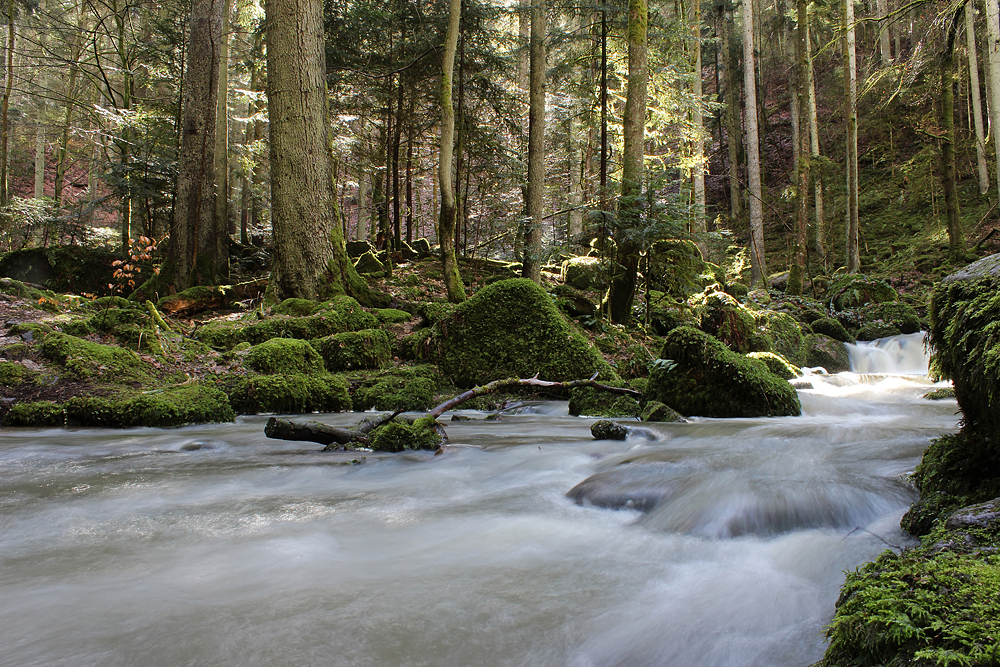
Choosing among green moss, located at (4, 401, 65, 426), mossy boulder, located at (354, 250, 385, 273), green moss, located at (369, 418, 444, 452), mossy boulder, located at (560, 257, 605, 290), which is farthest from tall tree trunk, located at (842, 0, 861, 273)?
green moss, located at (4, 401, 65, 426)

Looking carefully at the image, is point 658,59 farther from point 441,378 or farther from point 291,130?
point 441,378

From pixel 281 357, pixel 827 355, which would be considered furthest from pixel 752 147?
pixel 281 357

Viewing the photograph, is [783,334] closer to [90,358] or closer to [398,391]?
[398,391]

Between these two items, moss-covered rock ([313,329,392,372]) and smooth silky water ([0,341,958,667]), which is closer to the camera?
smooth silky water ([0,341,958,667])

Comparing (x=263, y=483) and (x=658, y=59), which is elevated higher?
(x=658, y=59)

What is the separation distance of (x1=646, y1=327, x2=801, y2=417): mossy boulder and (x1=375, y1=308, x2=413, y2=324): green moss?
188 inches

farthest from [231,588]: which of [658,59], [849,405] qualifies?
[658,59]

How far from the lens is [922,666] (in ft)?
4.08

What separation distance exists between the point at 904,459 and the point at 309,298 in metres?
8.23

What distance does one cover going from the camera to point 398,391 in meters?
7.59

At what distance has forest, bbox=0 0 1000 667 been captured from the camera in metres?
2.11

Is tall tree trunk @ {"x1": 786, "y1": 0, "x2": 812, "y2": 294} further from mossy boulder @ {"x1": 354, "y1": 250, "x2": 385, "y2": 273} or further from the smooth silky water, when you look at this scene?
the smooth silky water

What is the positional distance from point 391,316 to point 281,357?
258 centimetres

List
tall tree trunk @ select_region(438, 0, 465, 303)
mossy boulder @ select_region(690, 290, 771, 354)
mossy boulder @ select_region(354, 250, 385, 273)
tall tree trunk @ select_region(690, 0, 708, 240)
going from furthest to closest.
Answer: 1. tall tree trunk @ select_region(690, 0, 708, 240)
2. mossy boulder @ select_region(354, 250, 385, 273)
3. tall tree trunk @ select_region(438, 0, 465, 303)
4. mossy boulder @ select_region(690, 290, 771, 354)
